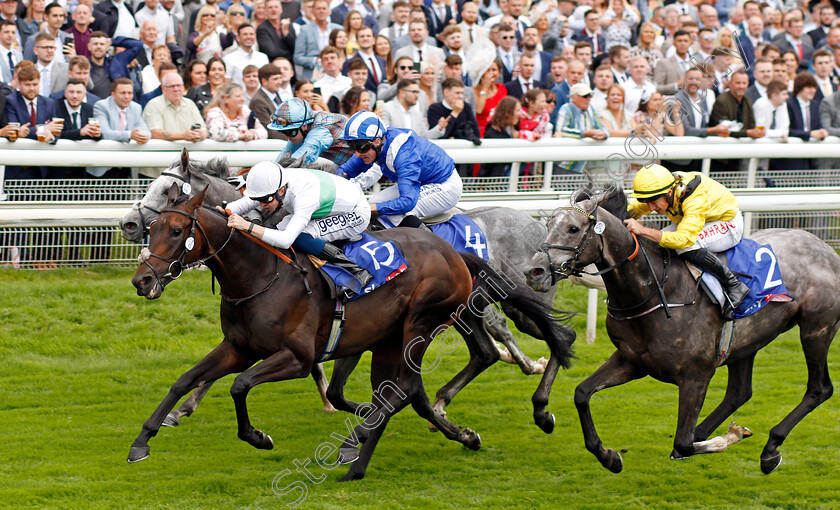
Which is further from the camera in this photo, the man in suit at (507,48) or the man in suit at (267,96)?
the man in suit at (507,48)

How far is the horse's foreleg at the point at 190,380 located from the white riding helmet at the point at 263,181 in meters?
0.83

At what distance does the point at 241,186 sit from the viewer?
647cm

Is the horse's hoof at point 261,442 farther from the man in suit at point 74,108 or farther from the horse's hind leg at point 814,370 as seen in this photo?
the man in suit at point 74,108

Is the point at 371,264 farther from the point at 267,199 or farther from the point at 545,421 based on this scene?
the point at 545,421

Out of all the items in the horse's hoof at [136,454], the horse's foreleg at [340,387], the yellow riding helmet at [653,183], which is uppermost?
the yellow riding helmet at [653,183]

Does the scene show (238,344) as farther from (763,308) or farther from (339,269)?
(763,308)

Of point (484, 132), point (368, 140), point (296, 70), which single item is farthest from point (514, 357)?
point (296, 70)

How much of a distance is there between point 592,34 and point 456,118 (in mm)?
4190

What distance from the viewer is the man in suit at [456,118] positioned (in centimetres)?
908

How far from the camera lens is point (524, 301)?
660 centimetres

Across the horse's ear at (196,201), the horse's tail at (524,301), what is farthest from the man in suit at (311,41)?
the horse's ear at (196,201)

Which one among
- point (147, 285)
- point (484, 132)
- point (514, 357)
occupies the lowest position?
point (514, 357)

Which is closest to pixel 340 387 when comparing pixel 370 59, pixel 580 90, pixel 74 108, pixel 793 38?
pixel 74 108

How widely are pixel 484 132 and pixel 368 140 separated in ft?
11.0
